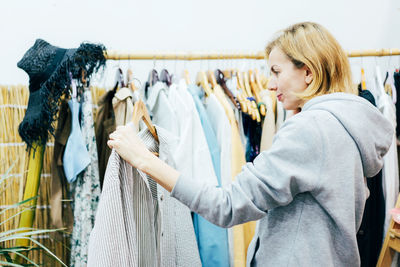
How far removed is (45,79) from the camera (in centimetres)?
107

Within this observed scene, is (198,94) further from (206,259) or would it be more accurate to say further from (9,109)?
(9,109)

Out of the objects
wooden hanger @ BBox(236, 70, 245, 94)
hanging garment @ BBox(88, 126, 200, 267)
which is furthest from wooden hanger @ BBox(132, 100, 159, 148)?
wooden hanger @ BBox(236, 70, 245, 94)

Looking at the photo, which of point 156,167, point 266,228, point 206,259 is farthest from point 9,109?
point 266,228

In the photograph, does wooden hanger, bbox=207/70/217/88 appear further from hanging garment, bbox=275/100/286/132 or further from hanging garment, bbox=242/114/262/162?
hanging garment, bbox=275/100/286/132

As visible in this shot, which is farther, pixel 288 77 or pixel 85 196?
pixel 85 196

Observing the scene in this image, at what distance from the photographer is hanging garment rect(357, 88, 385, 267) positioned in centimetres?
133

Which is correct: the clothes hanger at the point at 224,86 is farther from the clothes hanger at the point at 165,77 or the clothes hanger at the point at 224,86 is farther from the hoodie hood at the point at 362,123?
the hoodie hood at the point at 362,123

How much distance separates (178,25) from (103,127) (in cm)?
86

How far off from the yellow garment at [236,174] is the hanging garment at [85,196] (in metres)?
0.52

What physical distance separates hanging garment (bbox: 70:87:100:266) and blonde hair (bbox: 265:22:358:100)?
0.73 metres

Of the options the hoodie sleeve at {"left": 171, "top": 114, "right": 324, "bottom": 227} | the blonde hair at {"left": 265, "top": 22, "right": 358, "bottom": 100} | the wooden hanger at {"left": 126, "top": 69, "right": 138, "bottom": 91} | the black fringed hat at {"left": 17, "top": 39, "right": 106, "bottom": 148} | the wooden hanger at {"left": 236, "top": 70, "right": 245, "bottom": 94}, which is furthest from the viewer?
the wooden hanger at {"left": 236, "top": 70, "right": 245, "bottom": 94}

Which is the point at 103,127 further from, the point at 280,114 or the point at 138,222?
the point at 280,114

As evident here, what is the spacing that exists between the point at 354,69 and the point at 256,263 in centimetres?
160

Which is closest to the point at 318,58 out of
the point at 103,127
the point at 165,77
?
the point at 165,77
